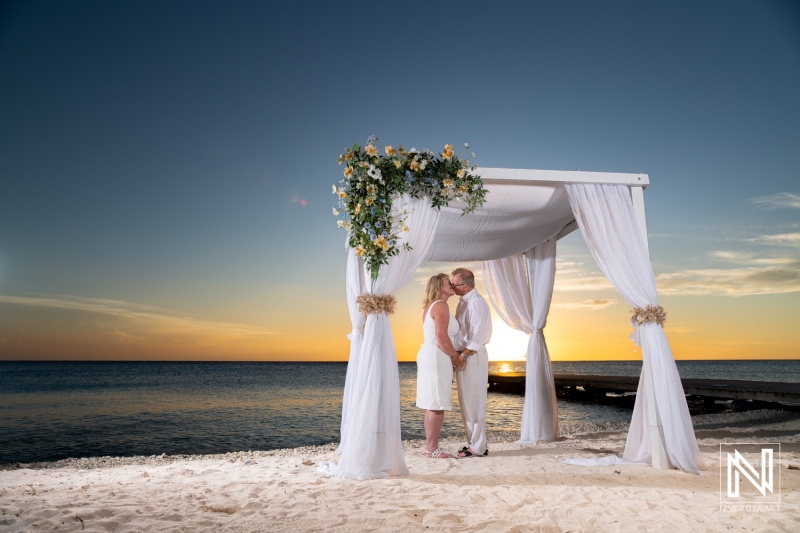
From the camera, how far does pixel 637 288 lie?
520 cm

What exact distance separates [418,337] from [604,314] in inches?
476

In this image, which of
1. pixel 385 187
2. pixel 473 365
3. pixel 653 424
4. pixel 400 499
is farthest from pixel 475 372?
pixel 385 187

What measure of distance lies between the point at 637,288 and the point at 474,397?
2127 mm

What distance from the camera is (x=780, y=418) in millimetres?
11523

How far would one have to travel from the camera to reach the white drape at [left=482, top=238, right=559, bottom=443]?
6.84 metres

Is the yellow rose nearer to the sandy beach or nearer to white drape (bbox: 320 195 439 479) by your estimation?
white drape (bbox: 320 195 439 479)

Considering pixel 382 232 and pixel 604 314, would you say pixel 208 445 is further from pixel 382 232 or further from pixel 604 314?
pixel 604 314

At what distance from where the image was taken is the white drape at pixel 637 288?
15.8ft

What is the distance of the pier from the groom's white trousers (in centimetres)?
987

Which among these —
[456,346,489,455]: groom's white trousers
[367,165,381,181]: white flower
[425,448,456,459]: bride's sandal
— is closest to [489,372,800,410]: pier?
[456,346,489,455]: groom's white trousers

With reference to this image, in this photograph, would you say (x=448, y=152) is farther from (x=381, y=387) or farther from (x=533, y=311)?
(x=533, y=311)

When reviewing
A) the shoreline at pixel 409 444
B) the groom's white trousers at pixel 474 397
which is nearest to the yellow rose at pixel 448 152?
the groom's white trousers at pixel 474 397

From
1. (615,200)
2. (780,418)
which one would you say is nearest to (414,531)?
(615,200)

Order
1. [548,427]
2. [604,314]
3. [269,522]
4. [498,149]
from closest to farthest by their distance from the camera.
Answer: [269,522], [548,427], [498,149], [604,314]
